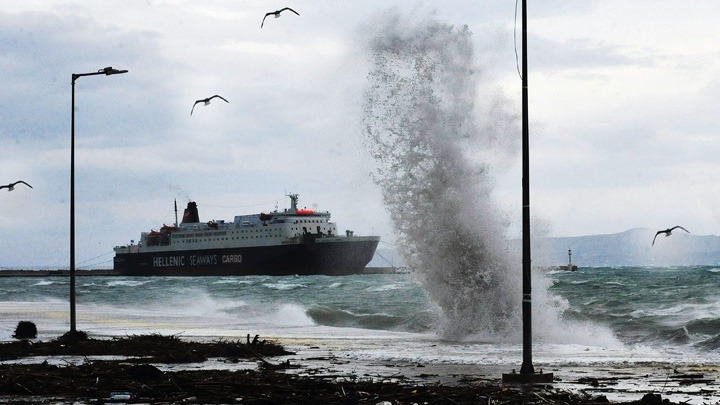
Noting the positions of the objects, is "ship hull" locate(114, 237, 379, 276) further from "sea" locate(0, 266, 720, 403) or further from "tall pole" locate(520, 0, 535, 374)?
"tall pole" locate(520, 0, 535, 374)

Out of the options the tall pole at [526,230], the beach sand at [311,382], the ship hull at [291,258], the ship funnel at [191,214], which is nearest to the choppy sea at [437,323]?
the beach sand at [311,382]

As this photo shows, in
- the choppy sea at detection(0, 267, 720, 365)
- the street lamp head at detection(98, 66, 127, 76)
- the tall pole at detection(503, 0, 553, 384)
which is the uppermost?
the street lamp head at detection(98, 66, 127, 76)

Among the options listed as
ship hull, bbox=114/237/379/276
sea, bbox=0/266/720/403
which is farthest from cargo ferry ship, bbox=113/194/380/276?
sea, bbox=0/266/720/403

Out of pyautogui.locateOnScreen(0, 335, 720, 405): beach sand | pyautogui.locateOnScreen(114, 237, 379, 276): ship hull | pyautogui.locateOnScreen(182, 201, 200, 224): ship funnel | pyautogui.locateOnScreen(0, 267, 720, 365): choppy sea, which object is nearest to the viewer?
pyautogui.locateOnScreen(0, 335, 720, 405): beach sand

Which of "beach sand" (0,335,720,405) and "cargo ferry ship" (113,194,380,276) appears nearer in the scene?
"beach sand" (0,335,720,405)

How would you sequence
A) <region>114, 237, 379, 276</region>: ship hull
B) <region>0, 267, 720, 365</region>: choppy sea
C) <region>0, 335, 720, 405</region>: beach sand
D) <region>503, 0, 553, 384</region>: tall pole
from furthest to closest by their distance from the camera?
<region>114, 237, 379, 276</region>: ship hull → <region>0, 267, 720, 365</region>: choppy sea → <region>503, 0, 553, 384</region>: tall pole → <region>0, 335, 720, 405</region>: beach sand

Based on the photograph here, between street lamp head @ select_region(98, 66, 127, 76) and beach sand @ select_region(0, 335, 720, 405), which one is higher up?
street lamp head @ select_region(98, 66, 127, 76)

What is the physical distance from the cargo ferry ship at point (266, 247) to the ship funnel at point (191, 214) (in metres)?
7.09

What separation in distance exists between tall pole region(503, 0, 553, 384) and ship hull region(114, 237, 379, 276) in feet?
362

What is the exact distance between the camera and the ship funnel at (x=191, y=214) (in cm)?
15775

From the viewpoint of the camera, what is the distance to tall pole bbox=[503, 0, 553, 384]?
17.7 meters

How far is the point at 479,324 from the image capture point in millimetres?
33781

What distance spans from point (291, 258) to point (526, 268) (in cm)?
11182

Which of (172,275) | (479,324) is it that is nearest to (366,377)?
(479,324)
